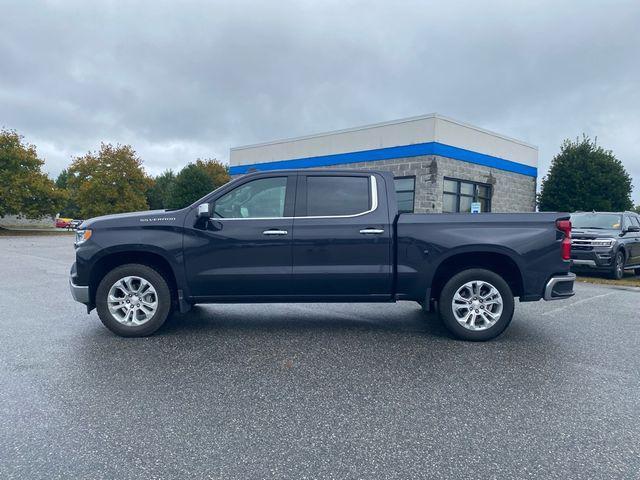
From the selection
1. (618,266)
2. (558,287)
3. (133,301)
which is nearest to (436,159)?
(618,266)

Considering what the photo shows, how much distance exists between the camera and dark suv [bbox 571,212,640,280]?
1088 centimetres

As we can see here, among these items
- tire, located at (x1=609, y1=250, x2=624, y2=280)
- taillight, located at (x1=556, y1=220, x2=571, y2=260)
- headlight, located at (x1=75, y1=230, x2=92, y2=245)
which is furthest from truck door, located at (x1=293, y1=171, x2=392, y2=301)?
tire, located at (x1=609, y1=250, x2=624, y2=280)

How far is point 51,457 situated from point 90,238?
9.51ft

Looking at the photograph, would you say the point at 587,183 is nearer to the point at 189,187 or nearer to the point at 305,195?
the point at 305,195

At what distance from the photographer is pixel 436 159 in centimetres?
1781

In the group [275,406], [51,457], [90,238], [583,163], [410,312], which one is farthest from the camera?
[583,163]

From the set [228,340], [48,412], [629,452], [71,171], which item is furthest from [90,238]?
[71,171]

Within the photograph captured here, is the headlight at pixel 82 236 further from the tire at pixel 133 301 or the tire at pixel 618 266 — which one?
the tire at pixel 618 266

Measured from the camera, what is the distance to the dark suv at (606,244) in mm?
10875

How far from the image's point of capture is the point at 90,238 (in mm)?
4930

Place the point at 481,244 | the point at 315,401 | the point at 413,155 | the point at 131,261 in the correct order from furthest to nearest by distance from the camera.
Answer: the point at 413,155, the point at 131,261, the point at 481,244, the point at 315,401

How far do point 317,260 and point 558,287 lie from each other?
2814mm

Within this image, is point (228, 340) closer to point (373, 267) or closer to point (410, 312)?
point (373, 267)

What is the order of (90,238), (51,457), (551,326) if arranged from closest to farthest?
(51,457)
(90,238)
(551,326)
